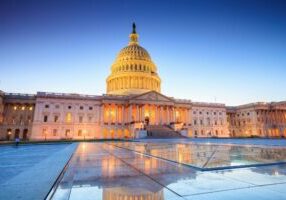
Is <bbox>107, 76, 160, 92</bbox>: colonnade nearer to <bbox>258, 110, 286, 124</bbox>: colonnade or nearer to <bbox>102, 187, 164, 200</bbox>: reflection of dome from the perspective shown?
<bbox>258, 110, 286, 124</bbox>: colonnade

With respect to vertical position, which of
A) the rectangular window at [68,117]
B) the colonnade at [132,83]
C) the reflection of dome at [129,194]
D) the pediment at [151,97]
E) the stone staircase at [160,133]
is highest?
the colonnade at [132,83]

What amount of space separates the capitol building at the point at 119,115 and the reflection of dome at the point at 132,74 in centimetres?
46

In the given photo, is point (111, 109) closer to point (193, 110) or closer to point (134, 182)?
point (193, 110)

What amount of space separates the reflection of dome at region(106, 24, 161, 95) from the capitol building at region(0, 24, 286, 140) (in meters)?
0.46

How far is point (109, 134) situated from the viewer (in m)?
67.7

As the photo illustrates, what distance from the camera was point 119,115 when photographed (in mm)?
70125

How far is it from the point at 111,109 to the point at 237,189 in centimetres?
6799

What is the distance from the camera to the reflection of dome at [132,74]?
274ft

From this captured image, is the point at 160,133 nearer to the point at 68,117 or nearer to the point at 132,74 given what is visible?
the point at 68,117

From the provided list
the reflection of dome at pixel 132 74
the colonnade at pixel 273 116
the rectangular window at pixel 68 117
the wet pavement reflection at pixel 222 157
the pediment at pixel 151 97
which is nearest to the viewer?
the wet pavement reflection at pixel 222 157

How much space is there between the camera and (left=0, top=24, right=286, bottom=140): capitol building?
62938 millimetres

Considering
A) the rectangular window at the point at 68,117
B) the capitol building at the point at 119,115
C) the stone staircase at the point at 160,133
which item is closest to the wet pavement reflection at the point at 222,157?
the stone staircase at the point at 160,133

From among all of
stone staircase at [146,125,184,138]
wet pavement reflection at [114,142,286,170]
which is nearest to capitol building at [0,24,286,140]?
stone staircase at [146,125,184,138]

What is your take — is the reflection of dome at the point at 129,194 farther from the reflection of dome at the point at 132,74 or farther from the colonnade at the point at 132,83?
the colonnade at the point at 132,83
